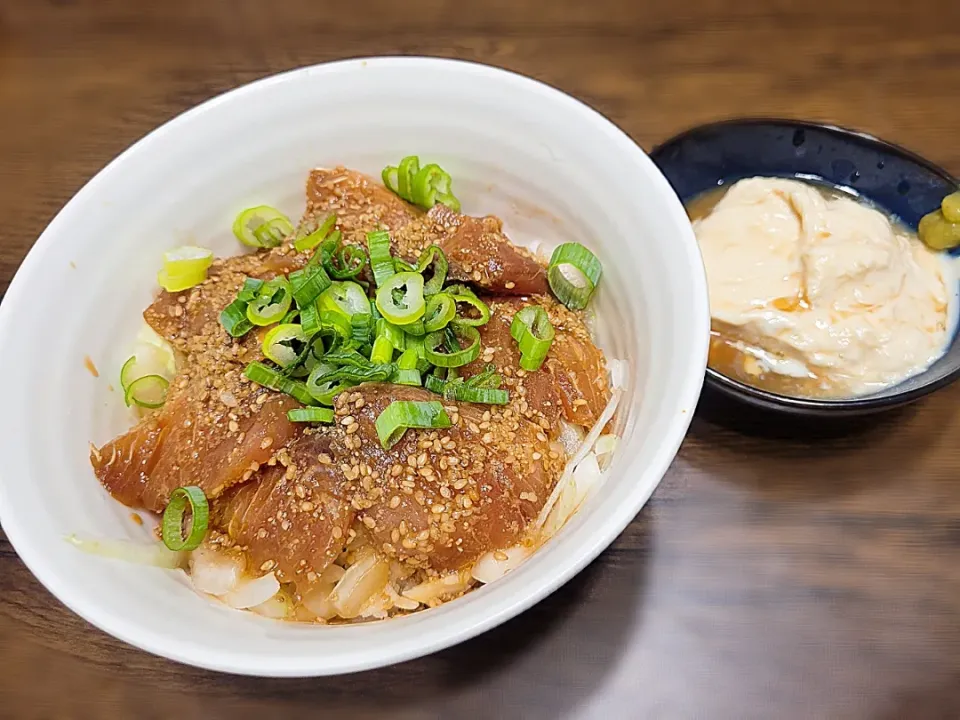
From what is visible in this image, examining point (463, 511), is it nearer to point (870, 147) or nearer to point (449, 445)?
point (449, 445)

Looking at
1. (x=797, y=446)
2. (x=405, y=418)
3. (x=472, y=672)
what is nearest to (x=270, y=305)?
(x=405, y=418)

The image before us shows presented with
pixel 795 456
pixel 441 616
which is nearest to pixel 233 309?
pixel 441 616

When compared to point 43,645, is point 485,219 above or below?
above

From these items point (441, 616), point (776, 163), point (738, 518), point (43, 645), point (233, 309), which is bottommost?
point (43, 645)

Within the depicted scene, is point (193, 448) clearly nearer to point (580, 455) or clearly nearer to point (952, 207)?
point (580, 455)

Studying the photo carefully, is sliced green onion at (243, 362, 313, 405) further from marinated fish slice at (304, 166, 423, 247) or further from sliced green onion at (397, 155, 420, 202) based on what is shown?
sliced green onion at (397, 155, 420, 202)

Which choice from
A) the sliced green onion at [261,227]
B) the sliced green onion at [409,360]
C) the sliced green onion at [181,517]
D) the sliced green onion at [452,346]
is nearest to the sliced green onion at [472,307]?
the sliced green onion at [452,346]
